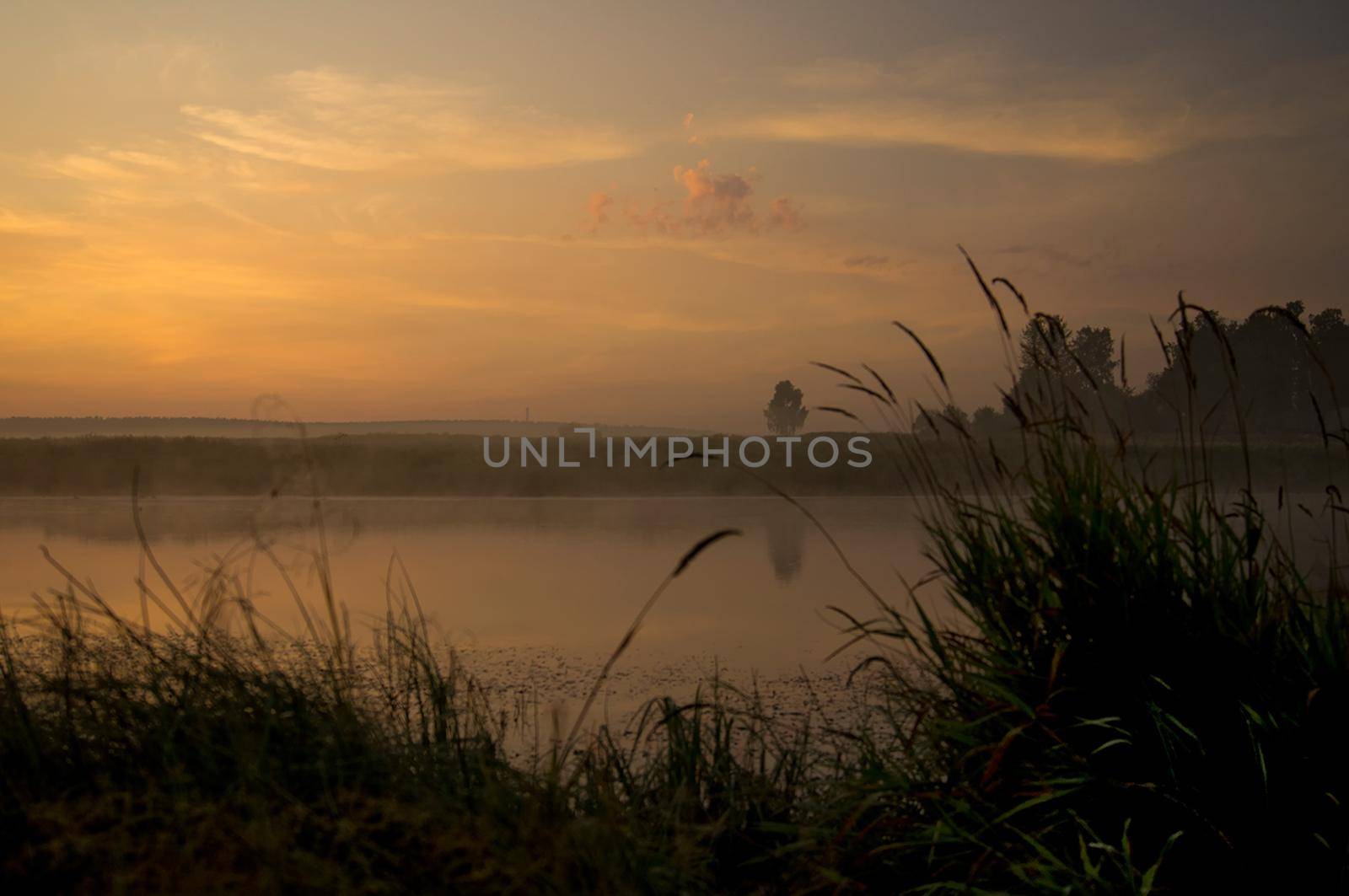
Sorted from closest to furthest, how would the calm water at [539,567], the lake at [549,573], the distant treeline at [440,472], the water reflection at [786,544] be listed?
the lake at [549,573]
the calm water at [539,567]
the water reflection at [786,544]
the distant treeline at [440,472]

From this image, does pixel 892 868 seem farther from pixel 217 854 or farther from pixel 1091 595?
pixel 217 854

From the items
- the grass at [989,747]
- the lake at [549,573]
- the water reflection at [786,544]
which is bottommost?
the water reflection at [786,544]

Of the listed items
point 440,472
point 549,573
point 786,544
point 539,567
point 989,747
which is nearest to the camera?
point 989,747

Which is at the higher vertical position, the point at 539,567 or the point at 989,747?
the point at 989,747

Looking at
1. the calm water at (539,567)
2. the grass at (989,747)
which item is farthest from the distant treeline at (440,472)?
the grass at (989,747)

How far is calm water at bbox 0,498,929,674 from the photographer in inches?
278

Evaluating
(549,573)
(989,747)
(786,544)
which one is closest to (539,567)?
(549,573)

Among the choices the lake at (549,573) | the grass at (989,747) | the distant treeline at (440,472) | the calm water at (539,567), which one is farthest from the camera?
the distant treeline at (440,472)

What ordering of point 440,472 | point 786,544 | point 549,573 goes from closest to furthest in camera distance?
point 549,573
point 786,544
point 440,472

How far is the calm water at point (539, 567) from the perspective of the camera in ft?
23.2

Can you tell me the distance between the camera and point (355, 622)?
24.3ft

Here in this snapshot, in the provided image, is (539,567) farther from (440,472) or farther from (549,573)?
(440,472)

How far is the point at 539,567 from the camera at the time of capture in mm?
11109

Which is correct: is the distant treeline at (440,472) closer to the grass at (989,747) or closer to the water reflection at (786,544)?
the water reflection at (786,544)
